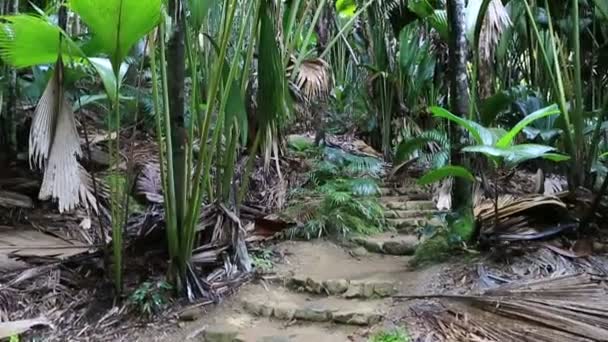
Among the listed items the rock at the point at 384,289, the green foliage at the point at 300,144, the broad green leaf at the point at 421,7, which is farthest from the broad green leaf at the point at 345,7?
the rock at the point at 384,289

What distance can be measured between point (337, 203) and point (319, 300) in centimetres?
133

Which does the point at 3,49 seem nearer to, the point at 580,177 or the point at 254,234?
the point at 254,234

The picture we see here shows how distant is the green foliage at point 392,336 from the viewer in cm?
281

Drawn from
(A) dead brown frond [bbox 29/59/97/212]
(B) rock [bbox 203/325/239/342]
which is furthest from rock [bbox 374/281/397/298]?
(A) dead brown frond [bbox 29/59/97/212]

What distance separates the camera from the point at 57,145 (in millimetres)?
2842

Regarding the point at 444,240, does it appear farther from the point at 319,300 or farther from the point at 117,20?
the point at 117,20

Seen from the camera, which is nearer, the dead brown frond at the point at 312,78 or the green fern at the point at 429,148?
the green fern at the point at 429,148

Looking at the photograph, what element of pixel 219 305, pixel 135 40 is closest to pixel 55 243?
pixel 219 305

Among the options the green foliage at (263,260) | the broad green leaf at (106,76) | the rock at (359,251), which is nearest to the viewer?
the broad green leaf at (106,76)

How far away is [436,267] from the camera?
3.47 meters

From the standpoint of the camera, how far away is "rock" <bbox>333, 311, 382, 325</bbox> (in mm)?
3066

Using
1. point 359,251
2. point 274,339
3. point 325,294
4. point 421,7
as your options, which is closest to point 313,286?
point 325,294

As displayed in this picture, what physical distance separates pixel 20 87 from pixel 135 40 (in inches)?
87.5

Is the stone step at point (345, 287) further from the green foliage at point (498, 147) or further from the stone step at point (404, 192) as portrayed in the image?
the stone step at point (404, 192)
